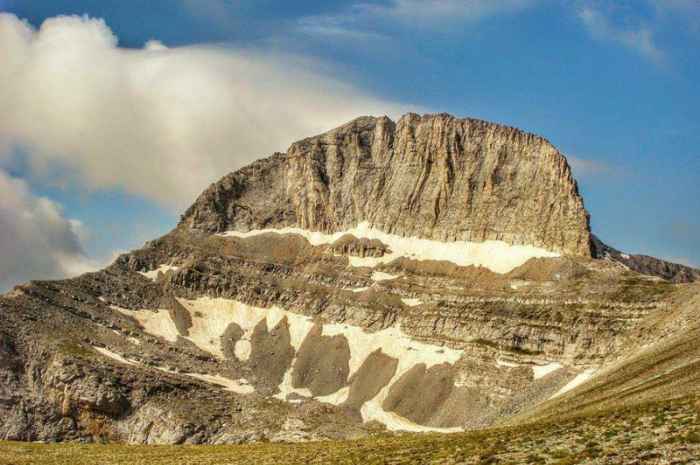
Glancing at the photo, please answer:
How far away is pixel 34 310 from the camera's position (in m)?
184

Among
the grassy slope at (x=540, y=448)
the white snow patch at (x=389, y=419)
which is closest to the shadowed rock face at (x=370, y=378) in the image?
the white snow patch at (x=389, y=419)

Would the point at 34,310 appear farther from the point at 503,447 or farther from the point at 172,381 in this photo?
the point at 503,447

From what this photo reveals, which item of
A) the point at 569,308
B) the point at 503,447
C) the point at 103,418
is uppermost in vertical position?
the point at 569,308

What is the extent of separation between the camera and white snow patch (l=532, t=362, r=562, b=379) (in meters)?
168

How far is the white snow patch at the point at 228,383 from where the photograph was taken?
17875 centimetres

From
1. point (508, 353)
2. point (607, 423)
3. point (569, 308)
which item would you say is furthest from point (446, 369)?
point (607, 423)

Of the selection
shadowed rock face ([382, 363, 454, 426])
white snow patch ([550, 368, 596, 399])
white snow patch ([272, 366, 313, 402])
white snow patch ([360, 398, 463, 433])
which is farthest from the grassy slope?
white snow patch ([272, 366, 313, 402])

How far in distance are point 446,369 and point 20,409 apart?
83.6 m

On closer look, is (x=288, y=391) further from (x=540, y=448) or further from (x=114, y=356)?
(x=540, y=448)

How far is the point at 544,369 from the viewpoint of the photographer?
170m

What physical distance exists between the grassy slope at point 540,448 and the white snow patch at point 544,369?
103m

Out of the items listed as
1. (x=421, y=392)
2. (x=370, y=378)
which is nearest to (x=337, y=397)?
(x=370, y=378)

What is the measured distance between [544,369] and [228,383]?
6617cm

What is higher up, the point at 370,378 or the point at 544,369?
the point at 544,369
